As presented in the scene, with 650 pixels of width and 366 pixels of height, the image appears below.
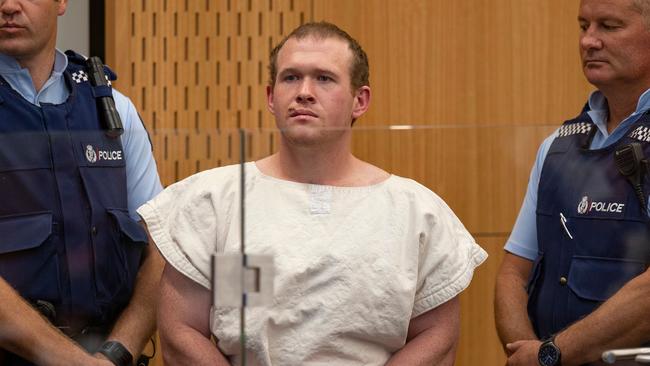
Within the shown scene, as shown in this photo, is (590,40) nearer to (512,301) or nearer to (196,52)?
(512,301)

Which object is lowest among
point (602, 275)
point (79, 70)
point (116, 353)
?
point (116, 353)

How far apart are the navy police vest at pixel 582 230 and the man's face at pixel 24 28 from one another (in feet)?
3.63

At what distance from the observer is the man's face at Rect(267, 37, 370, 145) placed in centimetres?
280

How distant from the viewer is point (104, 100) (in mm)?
2945

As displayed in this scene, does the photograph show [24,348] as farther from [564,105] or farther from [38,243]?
[564,105]

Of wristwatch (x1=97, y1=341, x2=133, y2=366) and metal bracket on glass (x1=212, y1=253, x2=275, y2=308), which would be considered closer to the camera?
metal bracket on glass (x1=212, y1=253, x2=275, y2=308)

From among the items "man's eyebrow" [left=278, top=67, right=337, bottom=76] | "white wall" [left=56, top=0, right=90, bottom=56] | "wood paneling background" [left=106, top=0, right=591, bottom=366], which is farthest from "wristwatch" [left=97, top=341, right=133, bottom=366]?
"white wall" [left=56, top=0, right=90, bottom=56]

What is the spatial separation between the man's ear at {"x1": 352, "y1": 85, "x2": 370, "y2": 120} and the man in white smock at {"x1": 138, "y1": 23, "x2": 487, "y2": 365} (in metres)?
0.09

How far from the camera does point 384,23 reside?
445 cm

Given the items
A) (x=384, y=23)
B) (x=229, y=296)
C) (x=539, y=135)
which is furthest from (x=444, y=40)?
(x=229, y=296)

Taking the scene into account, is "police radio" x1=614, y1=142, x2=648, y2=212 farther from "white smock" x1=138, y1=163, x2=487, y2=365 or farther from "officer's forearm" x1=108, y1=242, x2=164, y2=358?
"officer's forearm" x1=108, y1=242, x2=164, y2=358

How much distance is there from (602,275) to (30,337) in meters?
1.10

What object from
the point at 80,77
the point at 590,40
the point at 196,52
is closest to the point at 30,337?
the point at 80,77

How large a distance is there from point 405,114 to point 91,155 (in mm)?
1750
